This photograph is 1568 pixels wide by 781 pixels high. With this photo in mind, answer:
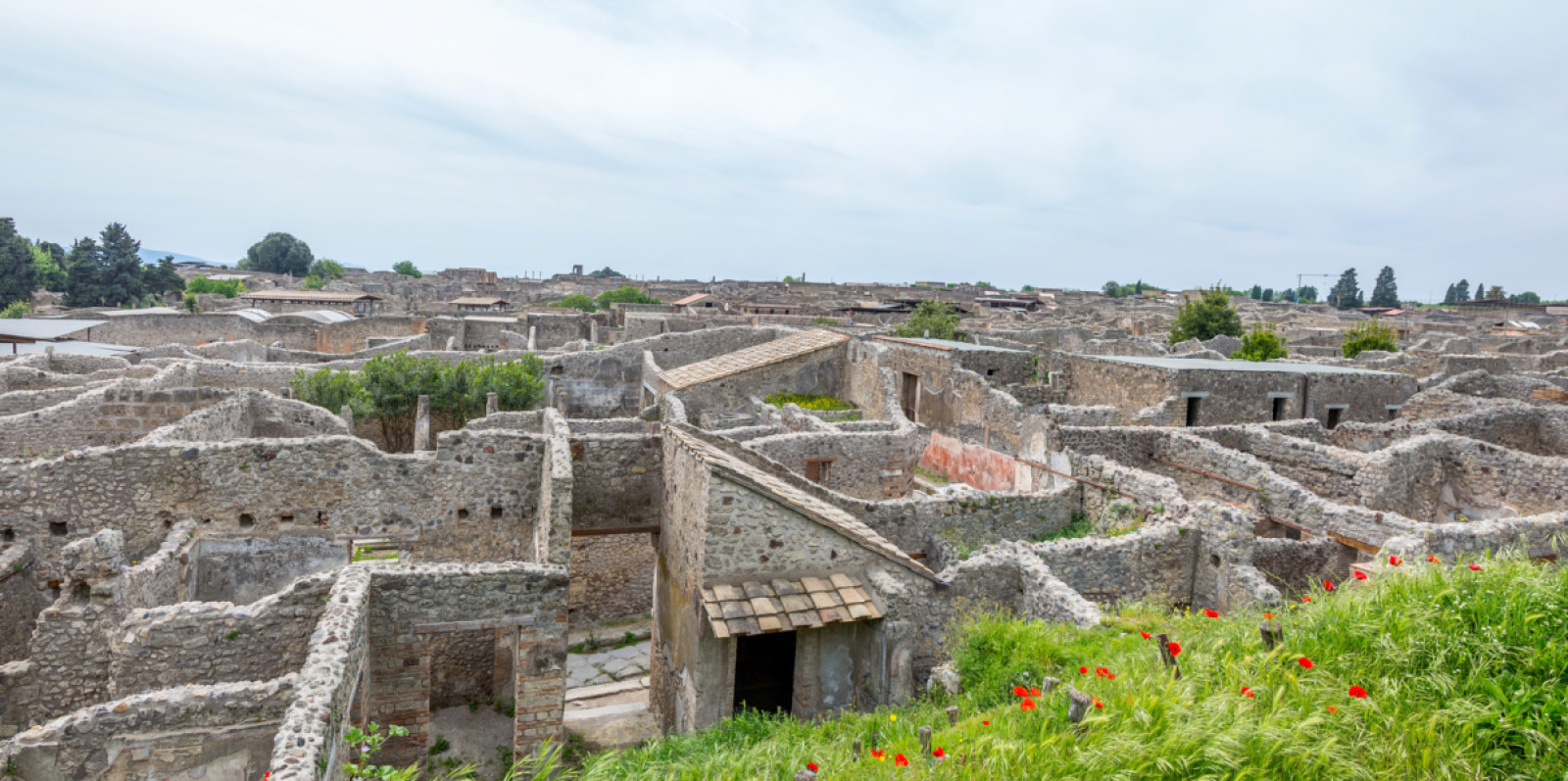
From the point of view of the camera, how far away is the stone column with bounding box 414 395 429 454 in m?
17.0

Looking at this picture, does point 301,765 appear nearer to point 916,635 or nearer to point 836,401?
point 916,635

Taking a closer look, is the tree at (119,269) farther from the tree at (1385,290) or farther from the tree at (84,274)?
the tree at (1385,290)

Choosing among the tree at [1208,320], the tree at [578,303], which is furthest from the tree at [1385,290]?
the tree at [578,303]

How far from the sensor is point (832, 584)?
27.7ft

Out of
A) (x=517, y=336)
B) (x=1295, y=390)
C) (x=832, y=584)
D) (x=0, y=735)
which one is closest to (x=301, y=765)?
(x=832, y=584)

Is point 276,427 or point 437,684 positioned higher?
point 276,427

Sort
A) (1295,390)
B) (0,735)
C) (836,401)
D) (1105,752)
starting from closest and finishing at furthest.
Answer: (1105,752)
(0,735)
(1295,390)
(836,401)

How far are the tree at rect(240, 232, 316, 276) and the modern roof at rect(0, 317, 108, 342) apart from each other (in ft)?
282

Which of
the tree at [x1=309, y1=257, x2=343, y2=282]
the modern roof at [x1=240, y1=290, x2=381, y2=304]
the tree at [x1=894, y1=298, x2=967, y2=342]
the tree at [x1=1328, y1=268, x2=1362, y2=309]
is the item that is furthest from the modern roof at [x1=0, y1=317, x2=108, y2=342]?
the tree at [x1=1328, y1=268, x2=1362, y2=309]

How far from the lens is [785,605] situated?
8.01 m

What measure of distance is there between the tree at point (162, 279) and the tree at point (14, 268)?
7211mm

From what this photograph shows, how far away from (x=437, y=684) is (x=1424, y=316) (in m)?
89.2

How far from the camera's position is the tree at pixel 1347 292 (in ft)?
387

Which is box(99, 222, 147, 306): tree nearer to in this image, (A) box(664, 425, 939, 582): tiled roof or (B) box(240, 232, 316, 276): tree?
(B) box(240, 232, 316, 276): tree
